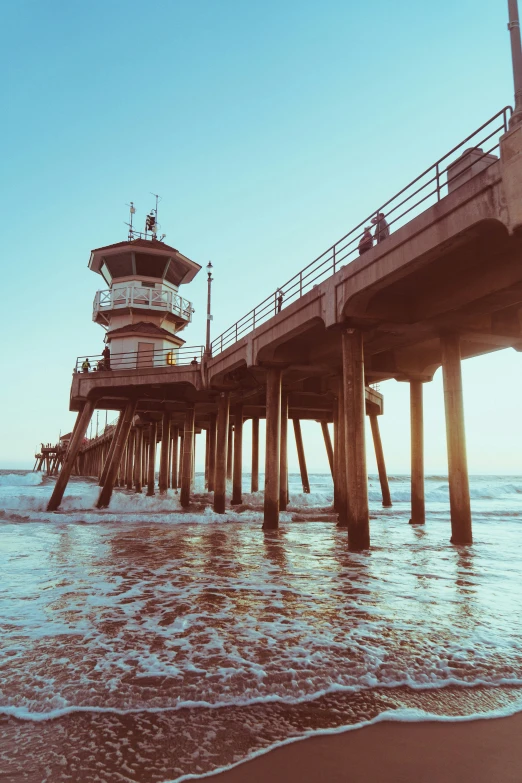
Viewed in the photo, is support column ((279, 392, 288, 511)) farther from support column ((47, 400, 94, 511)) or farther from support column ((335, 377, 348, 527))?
support column ((47, 400, 94, 511))

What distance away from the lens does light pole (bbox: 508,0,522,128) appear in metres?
7.83

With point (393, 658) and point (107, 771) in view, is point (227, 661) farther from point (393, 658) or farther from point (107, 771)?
point (107, 771)

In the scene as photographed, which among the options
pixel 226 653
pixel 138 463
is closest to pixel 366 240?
pixel 226 653

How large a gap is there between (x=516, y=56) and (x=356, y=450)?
25.1 feet

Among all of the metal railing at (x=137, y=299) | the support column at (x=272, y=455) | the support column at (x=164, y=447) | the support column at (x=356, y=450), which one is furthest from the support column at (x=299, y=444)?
the support column at (x=356, y=450)

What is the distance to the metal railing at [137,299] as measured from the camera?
2891 cm

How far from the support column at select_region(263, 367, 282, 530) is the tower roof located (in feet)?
51.1

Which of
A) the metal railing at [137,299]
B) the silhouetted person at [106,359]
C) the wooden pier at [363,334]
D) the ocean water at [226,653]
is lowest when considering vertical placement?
the ocean water at [226,653]

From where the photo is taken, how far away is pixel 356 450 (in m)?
11.7

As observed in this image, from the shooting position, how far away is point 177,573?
908cm

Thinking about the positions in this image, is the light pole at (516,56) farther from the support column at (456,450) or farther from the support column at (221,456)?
the support column at (221,456)

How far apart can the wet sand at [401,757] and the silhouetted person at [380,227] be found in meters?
9.47

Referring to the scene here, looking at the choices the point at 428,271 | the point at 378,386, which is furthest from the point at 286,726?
the point at 378,386

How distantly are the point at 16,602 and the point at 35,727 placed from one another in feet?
12.7
